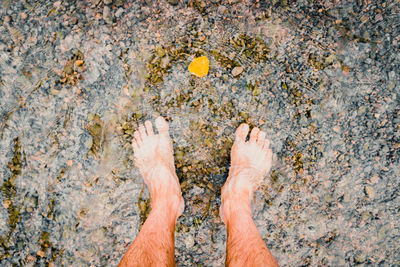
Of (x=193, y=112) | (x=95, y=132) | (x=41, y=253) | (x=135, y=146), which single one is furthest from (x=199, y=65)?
(x=41, y=253)

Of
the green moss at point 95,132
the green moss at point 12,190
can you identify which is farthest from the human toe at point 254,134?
the green moss at point 12,190

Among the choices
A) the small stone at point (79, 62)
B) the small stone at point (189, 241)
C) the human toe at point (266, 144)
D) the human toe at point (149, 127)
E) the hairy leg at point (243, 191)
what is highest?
the small stone at point (79, 62)

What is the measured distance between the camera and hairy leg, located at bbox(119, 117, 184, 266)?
5.56ft

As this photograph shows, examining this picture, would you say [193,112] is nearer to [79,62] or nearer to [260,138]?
[260,138]

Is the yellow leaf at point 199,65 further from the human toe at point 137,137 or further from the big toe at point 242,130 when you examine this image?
the human toe at point 137,137

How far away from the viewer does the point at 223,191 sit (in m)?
2.03

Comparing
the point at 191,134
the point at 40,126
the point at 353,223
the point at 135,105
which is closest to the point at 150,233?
the point at 191,134

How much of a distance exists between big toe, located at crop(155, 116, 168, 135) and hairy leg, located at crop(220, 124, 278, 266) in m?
0.52

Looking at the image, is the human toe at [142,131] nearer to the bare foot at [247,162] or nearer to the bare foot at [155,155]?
the bare foot at [155,155]

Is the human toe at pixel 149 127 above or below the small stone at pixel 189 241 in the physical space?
above

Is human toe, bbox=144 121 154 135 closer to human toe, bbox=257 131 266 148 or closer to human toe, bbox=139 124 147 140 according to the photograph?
human toe, bbox=139 124 147 140

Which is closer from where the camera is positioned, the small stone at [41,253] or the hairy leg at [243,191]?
the hairy leg at [243,191]

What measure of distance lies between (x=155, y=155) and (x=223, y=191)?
1.84ft

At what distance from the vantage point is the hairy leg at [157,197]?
1.70m
